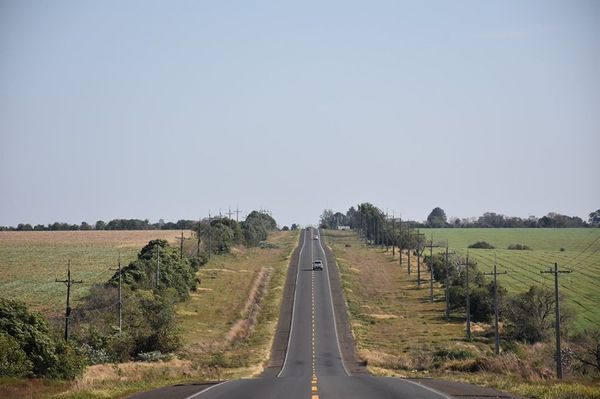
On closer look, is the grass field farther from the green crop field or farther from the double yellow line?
the green crop field

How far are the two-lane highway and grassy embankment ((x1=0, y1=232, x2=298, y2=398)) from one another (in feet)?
10.1

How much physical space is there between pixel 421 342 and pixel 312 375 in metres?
32.0

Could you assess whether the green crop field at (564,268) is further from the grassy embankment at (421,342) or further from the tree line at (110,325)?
the tree line at (110,325)

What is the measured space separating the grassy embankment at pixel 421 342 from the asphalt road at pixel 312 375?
3.10 m

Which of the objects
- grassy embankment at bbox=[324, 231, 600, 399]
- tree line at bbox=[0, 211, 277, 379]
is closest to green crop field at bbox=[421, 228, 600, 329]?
grassy embankment at bbox=[324, 231, 600, 399]

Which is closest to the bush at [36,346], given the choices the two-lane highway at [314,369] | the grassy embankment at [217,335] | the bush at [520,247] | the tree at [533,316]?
the grassy embankment at [217,335]

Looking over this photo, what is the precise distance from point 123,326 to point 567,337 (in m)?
42.7

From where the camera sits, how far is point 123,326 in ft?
222

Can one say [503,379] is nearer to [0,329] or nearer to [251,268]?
[0,329]

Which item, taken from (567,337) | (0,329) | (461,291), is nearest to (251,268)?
(461,291)

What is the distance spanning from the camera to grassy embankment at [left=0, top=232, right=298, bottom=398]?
35881mm

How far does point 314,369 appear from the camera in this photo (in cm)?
5975

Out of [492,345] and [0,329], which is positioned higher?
[0,329]

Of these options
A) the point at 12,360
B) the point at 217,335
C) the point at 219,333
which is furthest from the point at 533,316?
the point at 12,360
